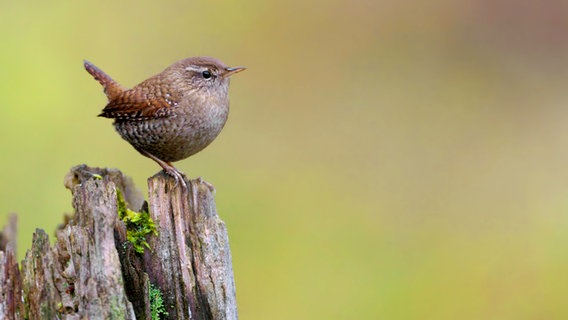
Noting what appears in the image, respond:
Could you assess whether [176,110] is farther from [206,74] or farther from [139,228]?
[139,228]

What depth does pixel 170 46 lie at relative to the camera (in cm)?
1337

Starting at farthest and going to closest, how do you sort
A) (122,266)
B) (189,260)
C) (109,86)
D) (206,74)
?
(109,86)
(206,74)
(189,260)
(122,266)

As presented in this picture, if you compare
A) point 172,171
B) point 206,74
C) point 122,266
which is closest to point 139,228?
point 122,266

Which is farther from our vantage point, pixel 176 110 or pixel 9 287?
pixel 176 110

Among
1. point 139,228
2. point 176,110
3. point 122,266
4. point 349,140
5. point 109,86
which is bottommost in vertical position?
point 122,266

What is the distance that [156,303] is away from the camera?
173 inches

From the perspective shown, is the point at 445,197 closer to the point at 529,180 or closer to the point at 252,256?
the point at 529,180

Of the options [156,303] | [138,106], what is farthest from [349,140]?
[156,303]

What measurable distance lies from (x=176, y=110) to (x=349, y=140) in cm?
698

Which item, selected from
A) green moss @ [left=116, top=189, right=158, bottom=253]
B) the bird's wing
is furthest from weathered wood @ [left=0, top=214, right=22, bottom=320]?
the bird's wing

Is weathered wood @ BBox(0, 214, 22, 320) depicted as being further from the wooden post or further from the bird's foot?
the bird's foot

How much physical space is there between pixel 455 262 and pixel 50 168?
15.3 ft

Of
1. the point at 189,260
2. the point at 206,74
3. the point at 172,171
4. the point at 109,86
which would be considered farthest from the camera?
the point at 109,86

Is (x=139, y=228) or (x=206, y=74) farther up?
(x=206, y=74)
